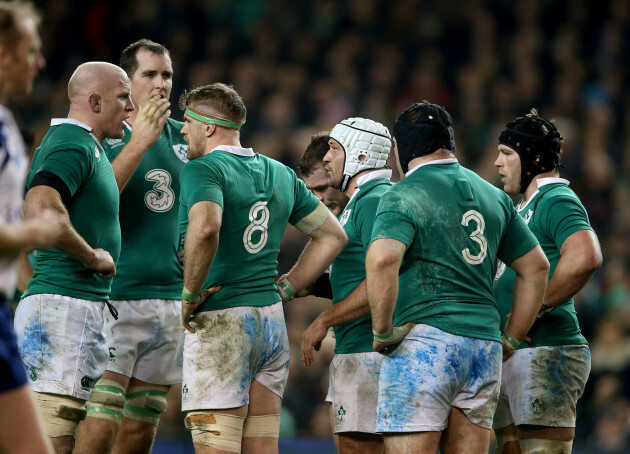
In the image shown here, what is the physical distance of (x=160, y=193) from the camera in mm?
5906

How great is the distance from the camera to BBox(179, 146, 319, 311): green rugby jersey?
4.97m

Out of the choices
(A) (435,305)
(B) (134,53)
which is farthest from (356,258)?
(B) (134,53)

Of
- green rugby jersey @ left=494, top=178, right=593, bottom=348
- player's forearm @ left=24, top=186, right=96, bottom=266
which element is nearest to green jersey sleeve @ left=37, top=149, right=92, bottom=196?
player's forearm @ left=24, top=186, right=96, bottom=266

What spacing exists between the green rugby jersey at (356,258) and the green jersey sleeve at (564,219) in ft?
3.50

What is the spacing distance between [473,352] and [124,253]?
7.85 feet

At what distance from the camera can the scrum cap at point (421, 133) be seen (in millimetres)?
4961

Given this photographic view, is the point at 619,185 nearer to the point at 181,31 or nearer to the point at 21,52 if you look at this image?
the point at 181,31

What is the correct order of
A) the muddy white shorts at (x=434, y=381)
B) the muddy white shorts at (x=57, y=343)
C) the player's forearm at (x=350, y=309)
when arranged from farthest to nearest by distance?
the player's forearm at (x=350, y=309)
the muddy white shorts at (x=57, y=343)
the muddy white shorts at (x=434, y=381)

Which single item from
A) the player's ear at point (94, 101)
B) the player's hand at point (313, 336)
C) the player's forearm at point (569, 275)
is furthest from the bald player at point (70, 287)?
the player's forearm at point (569, 275)

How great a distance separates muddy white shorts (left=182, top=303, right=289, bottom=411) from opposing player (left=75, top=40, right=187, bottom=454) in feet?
2.48

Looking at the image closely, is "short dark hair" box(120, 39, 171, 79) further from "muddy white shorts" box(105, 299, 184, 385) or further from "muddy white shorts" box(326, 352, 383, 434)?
"muddy white shorts" box(326, 352, 383, 434)

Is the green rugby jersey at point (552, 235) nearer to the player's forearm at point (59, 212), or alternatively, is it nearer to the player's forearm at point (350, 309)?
the player's forearm at point (350, 309)

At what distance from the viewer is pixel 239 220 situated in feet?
16.6

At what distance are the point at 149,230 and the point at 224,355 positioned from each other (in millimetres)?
1226
